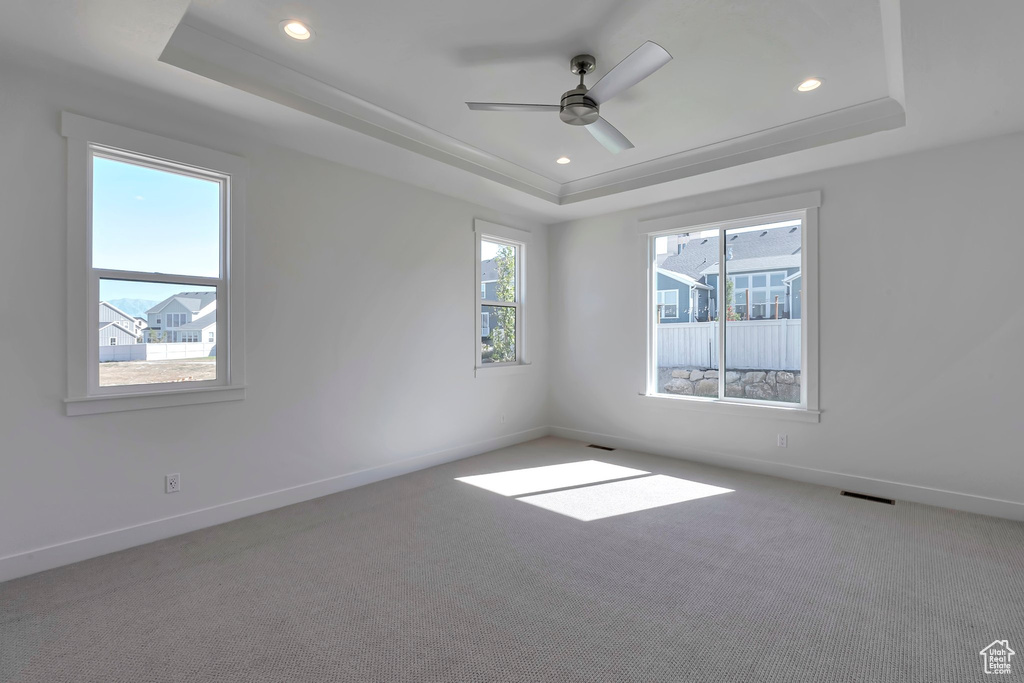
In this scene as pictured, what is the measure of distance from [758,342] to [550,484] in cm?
237

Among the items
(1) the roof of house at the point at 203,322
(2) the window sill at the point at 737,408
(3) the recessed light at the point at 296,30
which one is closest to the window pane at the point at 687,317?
(2) the window sill at the point at 737,408

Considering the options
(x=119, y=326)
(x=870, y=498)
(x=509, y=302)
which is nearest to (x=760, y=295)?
(x=870, y=498)

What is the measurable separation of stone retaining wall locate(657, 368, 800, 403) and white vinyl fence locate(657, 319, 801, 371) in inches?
2.3

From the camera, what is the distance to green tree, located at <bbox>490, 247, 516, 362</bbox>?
5602 mm

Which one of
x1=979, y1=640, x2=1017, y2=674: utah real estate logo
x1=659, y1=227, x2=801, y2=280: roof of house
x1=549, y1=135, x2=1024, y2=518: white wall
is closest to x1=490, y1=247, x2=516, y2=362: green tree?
x1=659, y1=227, x2=801, y2=280: roof of house

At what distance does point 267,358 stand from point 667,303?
3.89 metres

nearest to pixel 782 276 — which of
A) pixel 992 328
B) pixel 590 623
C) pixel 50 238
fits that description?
pixel 992 328

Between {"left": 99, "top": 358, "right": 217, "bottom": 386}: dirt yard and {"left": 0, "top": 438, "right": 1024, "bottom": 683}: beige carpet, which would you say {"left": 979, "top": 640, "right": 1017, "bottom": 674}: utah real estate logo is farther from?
{"left": 99, "top": 358, "right": 217, "bottom": 386}: dirt yard

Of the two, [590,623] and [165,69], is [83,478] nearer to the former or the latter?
[165,69]

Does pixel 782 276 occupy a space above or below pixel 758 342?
above

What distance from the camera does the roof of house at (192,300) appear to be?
10.2 ft

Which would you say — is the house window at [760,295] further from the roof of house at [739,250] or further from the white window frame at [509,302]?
the white window frame at [509,302]

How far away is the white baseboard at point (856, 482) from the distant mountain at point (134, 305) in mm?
4460

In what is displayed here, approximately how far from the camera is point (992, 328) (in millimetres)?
3420
